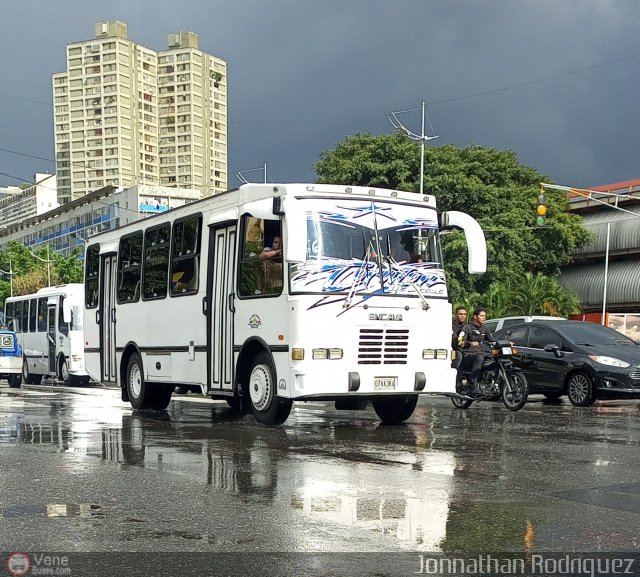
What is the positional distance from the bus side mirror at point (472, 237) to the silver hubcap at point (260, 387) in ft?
10.4

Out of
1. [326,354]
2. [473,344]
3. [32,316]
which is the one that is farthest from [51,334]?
[326,354]

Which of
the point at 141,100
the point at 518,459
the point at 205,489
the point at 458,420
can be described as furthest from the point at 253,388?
the point at 141,100

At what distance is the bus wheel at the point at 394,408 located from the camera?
551 inches

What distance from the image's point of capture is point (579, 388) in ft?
59.9

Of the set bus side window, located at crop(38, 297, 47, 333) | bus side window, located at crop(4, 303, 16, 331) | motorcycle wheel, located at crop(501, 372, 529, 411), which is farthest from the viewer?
bus side window, located at crop(4, 303, 16, 331)

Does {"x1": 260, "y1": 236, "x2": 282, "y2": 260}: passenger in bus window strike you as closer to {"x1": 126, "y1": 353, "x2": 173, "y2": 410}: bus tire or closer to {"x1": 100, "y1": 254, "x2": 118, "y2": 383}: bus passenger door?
{"x1": 126, "y1": 353, "x2": 173, "y2": 410}: bus tire

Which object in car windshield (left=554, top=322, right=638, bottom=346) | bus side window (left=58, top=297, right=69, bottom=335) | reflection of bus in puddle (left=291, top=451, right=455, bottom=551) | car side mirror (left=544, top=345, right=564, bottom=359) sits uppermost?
bus side window (left=58, top=297, right=69, bottom=335)

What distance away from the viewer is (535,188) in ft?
180

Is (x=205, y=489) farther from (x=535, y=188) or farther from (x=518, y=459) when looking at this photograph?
(x=535, y=188)

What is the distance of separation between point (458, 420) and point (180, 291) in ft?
15.3

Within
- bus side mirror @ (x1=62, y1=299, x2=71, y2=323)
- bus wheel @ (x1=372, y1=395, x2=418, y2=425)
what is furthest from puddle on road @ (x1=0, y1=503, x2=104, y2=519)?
bus side mirror @ (x1=62, y1=299, x2=71, y2=323)

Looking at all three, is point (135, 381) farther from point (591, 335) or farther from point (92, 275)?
point (591, 335)

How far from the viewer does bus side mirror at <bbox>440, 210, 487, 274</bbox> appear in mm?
13469

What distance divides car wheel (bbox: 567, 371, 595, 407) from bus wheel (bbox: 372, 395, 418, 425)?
527 cm
